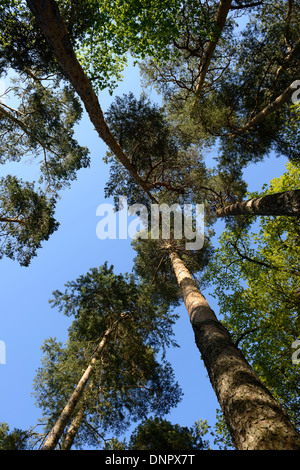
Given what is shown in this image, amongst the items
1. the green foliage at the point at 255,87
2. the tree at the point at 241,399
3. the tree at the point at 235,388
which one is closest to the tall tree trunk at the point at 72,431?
the tree at the point at 235,388

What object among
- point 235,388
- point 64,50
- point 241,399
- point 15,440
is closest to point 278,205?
point 235,388

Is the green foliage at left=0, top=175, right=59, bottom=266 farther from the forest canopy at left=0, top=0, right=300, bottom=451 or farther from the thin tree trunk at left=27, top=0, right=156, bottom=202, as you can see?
the thin tree trunk at left=27, top=0, right=156, bottom=202

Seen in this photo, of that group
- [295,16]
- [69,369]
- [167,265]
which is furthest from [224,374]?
[295,16]

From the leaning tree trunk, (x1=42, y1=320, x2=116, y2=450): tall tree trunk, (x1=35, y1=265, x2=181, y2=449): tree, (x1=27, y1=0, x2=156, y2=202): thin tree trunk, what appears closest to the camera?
the leaning tree trunk

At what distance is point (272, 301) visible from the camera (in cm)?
706

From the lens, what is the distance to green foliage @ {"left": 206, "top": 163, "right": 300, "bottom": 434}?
259 inches

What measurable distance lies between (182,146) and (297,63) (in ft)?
16.4

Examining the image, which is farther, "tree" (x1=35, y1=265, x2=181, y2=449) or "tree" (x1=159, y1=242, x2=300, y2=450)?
"tree" (x1=35, y1=265, x2=181, y2=449)

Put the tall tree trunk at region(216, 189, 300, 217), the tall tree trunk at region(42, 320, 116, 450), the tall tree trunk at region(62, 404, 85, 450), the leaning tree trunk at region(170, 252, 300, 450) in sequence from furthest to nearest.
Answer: the tall tree trunk at region(62, 404, 85, 450) < the tall tree trunk at region(42, 320, 116, 450) < the tall tree trunk at region(216, 189, 300, 217) < the leaning tree trunk at region(170, 252, 300, 450)

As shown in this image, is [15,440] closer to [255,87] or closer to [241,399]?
[241,399]

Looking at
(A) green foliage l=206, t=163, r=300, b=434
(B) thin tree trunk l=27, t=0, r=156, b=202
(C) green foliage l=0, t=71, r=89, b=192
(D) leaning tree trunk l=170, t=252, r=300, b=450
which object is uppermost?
(C) green foliage l=0, t=71, r=89, b=192

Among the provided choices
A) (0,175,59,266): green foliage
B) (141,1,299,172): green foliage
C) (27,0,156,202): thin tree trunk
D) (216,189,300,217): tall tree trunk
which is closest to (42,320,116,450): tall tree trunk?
(0,175,59,266): green foliage

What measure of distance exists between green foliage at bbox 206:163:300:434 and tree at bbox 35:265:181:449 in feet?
12.6
